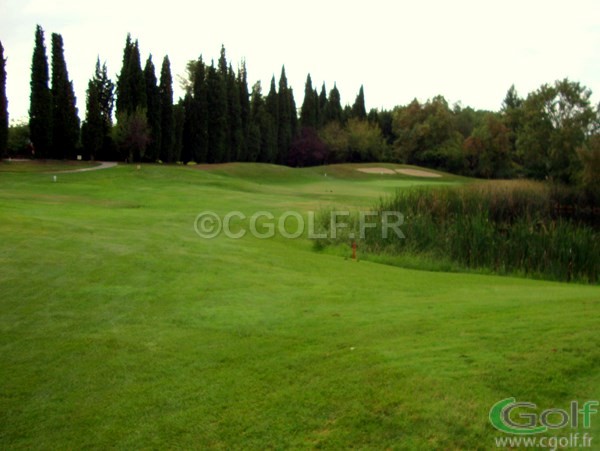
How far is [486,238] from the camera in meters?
15.9

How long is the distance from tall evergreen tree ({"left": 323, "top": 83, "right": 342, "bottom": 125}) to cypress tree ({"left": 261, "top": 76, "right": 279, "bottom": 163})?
1218 cm

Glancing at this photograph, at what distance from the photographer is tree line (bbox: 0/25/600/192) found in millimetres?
50656

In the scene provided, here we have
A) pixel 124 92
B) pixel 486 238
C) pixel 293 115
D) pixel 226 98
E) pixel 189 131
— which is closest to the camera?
pixel 486 238

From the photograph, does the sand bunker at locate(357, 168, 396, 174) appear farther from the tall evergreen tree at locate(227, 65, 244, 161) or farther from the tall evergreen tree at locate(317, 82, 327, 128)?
the tall evergreen tree at locate(317, 82, 327, 128)

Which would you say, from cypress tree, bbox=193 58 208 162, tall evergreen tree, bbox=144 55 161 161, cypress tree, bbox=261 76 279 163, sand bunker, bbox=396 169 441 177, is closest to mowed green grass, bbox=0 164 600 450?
tall evergreen tree, bbox=144 55 161 161

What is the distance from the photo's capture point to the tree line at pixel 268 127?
5066cm

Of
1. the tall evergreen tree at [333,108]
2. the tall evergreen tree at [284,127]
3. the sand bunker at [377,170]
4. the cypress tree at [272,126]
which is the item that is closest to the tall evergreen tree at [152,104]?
the cypress tree at [272,126]

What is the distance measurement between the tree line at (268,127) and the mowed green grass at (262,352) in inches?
1491

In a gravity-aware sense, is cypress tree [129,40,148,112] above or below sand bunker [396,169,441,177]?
above

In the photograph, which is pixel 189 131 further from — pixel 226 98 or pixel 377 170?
pixel 377 170

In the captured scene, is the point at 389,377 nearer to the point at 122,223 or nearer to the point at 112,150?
the point at 122,223

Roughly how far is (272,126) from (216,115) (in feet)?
45.6

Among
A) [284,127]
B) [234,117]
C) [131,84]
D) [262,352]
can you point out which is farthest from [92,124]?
[262,352]

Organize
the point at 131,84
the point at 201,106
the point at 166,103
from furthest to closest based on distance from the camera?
1. the point at 201,106
2. the point at 166,103
3. the point at 131,84
